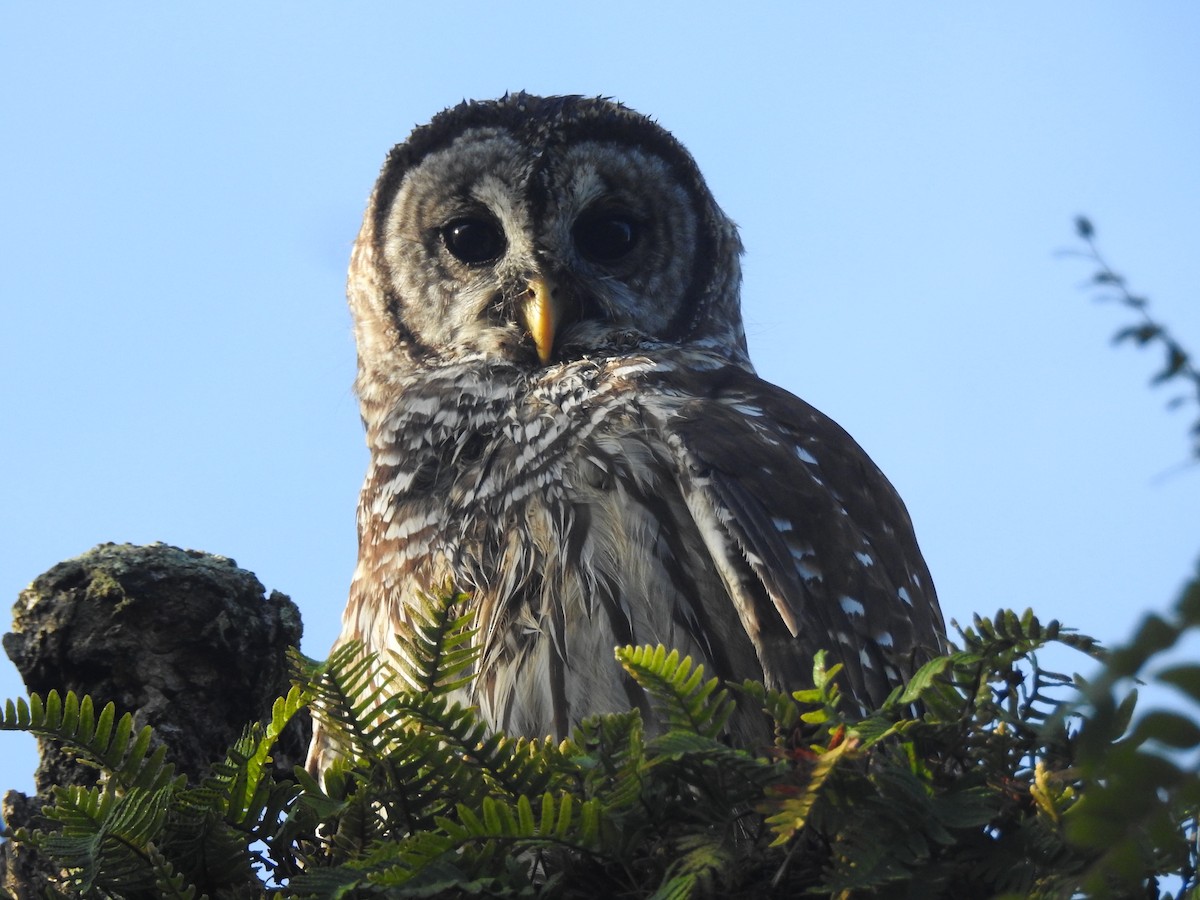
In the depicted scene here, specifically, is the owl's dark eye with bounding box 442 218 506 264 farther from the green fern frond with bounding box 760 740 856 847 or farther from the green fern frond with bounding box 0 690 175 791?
the green fern frond with bounding box 760 740 856 847

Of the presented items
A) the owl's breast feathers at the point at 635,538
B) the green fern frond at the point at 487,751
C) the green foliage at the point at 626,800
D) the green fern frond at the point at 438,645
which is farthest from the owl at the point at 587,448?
the green fern frond at the point at 487,751

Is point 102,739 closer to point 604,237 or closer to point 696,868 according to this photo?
point 696,868

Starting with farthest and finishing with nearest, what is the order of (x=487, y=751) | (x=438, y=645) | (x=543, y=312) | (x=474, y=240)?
1. (x=474, y=240)
2. (x=543, y=312)
3. (x=438, y=645)
4. (x=487, y=751)

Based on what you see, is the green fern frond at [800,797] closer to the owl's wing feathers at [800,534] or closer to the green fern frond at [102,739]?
the green fern frond at [102,739]

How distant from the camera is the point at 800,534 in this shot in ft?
11.2

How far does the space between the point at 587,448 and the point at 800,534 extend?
613 millimetres

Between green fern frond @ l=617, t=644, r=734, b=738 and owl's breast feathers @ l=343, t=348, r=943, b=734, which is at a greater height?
owl's breast feathers @ l=343, t=348, r=943, b=734

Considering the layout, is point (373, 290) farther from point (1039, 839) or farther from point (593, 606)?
point (1039, 839)

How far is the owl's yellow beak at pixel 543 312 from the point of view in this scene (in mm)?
4281

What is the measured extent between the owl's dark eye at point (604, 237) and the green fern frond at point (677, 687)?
9.55 ft

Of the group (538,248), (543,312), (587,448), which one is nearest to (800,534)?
(587,448)

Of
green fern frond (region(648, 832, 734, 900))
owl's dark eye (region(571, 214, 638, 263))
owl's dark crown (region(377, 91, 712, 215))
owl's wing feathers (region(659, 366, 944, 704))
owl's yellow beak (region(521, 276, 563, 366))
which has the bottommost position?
green fern frond (region(648, 832, 734, 900))

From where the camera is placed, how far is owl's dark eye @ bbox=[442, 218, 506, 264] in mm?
4770

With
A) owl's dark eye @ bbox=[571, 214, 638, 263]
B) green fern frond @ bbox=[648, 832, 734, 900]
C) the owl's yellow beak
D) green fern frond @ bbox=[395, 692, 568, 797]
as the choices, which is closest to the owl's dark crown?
owl's dark eye @ bbox=[571, 214, 638, 263]
